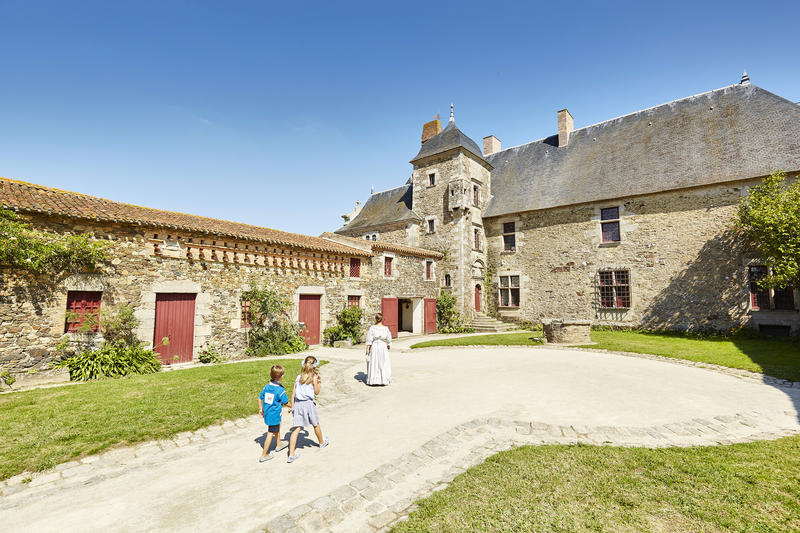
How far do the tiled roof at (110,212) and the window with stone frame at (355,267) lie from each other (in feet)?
7.15

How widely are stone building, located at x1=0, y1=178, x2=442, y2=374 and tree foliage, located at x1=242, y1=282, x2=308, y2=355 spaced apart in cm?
28

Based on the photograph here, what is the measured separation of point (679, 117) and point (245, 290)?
2183 centimetres

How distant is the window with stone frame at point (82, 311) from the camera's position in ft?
27.6

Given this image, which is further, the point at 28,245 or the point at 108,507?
the point at 28,245

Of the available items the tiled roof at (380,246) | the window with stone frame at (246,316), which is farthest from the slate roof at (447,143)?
the window with stone frame at (246,316)

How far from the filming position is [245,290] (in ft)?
38.4

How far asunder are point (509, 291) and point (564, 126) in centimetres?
1061

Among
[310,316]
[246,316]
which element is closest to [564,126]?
[310,316]

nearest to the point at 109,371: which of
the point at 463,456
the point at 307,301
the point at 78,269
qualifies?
the point at 78,269

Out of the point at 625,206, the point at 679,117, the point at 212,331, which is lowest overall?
the point at 212,331

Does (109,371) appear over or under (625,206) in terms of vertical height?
under

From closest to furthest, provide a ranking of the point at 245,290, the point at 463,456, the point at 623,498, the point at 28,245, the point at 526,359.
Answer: the point at 623,498
the point at 463,456
the point at 28,245
the point at 526,359
the point at 245,290

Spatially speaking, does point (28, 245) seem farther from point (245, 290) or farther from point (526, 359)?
point (526, 359)

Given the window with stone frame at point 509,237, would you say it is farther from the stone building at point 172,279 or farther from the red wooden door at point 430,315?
the stone building at point 172,279
